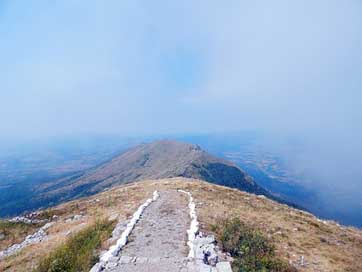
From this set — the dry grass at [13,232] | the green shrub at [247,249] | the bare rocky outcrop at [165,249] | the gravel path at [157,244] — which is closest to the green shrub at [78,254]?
the bare rocky outcrop at [165,249]

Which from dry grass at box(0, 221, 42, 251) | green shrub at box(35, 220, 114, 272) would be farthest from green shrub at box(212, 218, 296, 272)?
dry grass at box(0, 221, 42, 251)

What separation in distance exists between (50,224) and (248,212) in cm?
1812

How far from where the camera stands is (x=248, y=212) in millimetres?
34219

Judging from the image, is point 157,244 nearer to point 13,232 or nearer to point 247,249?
point 247,249

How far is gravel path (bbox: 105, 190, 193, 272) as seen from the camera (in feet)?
56.3

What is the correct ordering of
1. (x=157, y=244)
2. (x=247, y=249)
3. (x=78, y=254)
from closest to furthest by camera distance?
(x=78, y=254) < (x=157, y=244) < (x=247, y=249)

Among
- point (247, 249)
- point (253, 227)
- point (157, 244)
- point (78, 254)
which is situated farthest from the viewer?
point (253, 227)

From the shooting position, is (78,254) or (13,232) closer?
(78,254)

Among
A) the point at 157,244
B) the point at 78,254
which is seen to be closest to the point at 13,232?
the point at 78,254

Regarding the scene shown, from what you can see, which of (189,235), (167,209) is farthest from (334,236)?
(189,235)

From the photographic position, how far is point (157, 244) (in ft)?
67.4

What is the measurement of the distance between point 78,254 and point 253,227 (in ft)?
44.2

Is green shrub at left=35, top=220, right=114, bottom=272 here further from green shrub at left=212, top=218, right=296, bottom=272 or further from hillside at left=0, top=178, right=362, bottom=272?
green shrub at left=212, top=218, right=296, bottom=272

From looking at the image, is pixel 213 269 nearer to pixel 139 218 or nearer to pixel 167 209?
pixel 139 218
